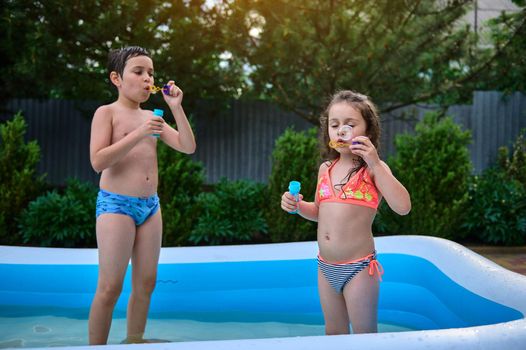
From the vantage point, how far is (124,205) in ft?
9.60

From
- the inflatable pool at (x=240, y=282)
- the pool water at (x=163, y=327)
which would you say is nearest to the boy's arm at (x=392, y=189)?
the inflatable pool at (x=240, y=282)

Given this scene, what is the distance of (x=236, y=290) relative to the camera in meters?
4.63

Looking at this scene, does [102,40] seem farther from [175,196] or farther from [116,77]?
[116,77]

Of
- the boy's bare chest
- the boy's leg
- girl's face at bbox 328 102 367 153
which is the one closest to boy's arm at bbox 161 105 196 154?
the boy's bare chest

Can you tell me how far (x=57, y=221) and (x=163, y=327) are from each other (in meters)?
2.97

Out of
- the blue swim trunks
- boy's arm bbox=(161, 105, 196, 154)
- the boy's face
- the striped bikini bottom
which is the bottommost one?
the striped bikini bottom

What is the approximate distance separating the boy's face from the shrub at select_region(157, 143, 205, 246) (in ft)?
11.7

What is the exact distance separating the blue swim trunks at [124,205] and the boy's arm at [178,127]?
0.35 m

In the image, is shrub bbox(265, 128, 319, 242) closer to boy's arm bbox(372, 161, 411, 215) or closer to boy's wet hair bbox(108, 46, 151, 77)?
boy's wet hair bbox(108, 46, 151, 77)

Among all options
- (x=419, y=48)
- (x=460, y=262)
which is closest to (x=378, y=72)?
(x=419, y=48)

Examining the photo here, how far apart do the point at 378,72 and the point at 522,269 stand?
3207 millimetres

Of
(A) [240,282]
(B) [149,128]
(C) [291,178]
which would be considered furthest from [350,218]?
(C) [291,178]

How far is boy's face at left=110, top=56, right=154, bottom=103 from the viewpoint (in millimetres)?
3033

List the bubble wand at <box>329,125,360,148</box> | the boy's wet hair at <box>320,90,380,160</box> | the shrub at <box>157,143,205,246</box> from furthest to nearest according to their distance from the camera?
the shrub at <box>157,143,205,246</box> → the boy's wet hair at <box>320,90,380,160</box> → the bubble wand at <box>329,125,360,148</box>
